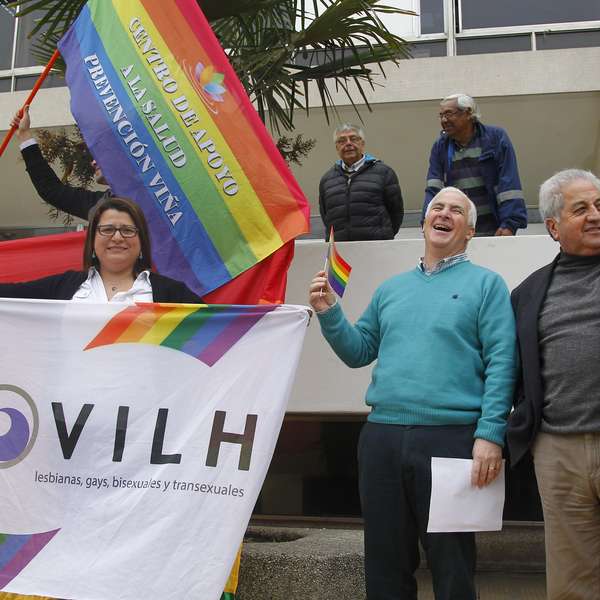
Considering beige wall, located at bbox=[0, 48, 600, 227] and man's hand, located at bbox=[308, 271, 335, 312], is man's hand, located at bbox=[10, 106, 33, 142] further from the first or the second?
beige wall, located at bbox=[0, 48, 600, 227]

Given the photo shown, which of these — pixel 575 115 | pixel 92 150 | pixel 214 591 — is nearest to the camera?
pixel 214 591

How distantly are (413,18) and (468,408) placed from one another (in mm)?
8026

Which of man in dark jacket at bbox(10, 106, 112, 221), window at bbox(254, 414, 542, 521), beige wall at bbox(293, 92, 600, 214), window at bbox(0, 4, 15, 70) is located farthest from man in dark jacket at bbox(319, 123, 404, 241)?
window at bbox(0, 4, 15, 70)

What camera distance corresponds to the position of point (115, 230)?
3305 millimetres

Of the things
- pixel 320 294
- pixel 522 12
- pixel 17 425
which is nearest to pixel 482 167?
pixel 320 294

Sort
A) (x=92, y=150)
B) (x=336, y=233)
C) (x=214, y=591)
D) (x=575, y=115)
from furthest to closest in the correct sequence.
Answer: (x=575, y=115) → (x=336, y=233) → (x=92, y=150) → (x=214, y=591)

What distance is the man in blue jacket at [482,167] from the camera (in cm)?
494

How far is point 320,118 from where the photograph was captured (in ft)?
Answer: 31.7

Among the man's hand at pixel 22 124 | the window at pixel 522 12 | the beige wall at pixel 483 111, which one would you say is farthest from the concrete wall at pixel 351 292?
the window at pixel 522 12

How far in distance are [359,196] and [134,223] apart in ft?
7.53

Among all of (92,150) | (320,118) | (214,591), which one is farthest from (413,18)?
(214,591)

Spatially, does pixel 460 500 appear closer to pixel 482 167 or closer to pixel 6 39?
pixel 482 167

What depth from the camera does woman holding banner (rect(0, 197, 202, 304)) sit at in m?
3.29

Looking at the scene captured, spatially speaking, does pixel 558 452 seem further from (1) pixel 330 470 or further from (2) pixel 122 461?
(1) pixel 330 470
